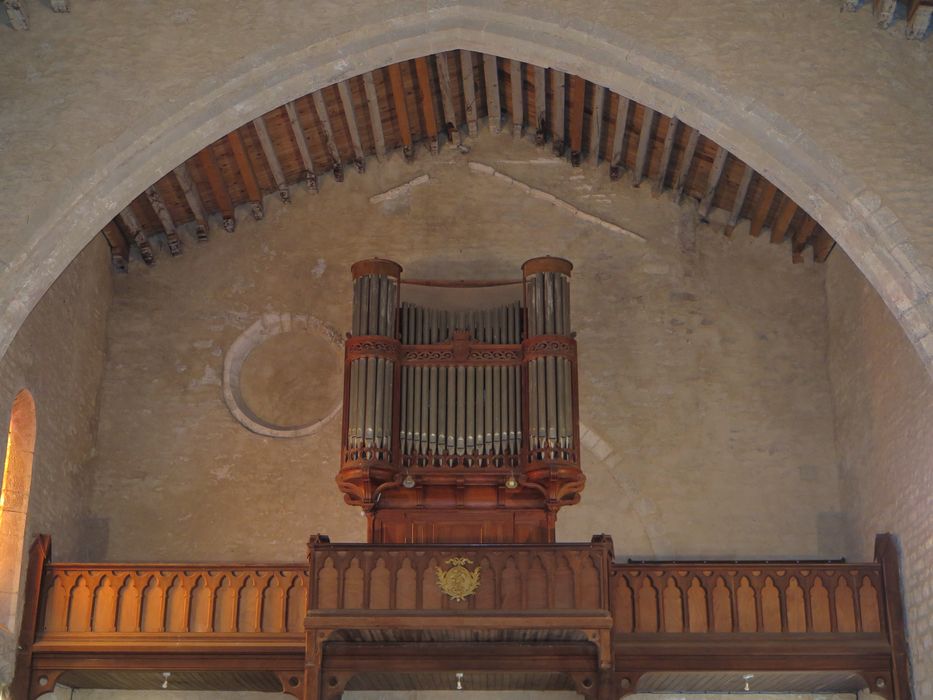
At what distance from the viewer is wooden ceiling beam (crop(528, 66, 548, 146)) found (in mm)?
14820

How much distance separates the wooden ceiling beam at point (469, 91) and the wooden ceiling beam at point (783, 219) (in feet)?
11.0

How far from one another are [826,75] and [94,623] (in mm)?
7663

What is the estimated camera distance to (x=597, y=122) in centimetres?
1505

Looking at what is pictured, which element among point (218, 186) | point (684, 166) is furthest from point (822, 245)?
point (218, 186)

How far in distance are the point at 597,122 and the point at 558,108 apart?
0.45m

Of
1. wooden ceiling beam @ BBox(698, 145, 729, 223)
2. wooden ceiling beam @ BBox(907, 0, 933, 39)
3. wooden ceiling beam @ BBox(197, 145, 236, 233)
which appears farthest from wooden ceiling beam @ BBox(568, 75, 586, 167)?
wooden ceiling beam @ BBox(907, 0, 933, 39)

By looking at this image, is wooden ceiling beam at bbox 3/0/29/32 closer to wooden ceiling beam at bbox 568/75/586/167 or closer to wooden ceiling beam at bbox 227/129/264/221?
wooden ceiling beam at bbox 227/129/264/221

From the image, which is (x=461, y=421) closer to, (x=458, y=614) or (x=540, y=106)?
(x=458, y=614)

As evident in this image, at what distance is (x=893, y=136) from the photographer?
33.7ft

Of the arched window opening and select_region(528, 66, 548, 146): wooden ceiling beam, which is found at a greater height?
select_region(528, 66, 548, 146): wooden ceiling beam

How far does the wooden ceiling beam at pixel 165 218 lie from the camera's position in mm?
14641

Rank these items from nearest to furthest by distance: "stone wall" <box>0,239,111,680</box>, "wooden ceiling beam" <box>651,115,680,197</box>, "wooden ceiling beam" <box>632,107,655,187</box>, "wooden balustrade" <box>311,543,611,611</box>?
"wooden balustrade" <box>311,543,611,611</box>
"stone wall" <box>0,239,111,680</box>
"wooden ceiling beam" <box>651,115,680,197</box>
"wooden ceiling beam" <box>632,107,655,187</box>

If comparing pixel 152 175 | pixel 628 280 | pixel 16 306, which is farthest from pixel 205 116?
pixel 628 280

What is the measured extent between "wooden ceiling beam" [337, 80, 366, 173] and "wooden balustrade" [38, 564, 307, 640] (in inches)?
186
